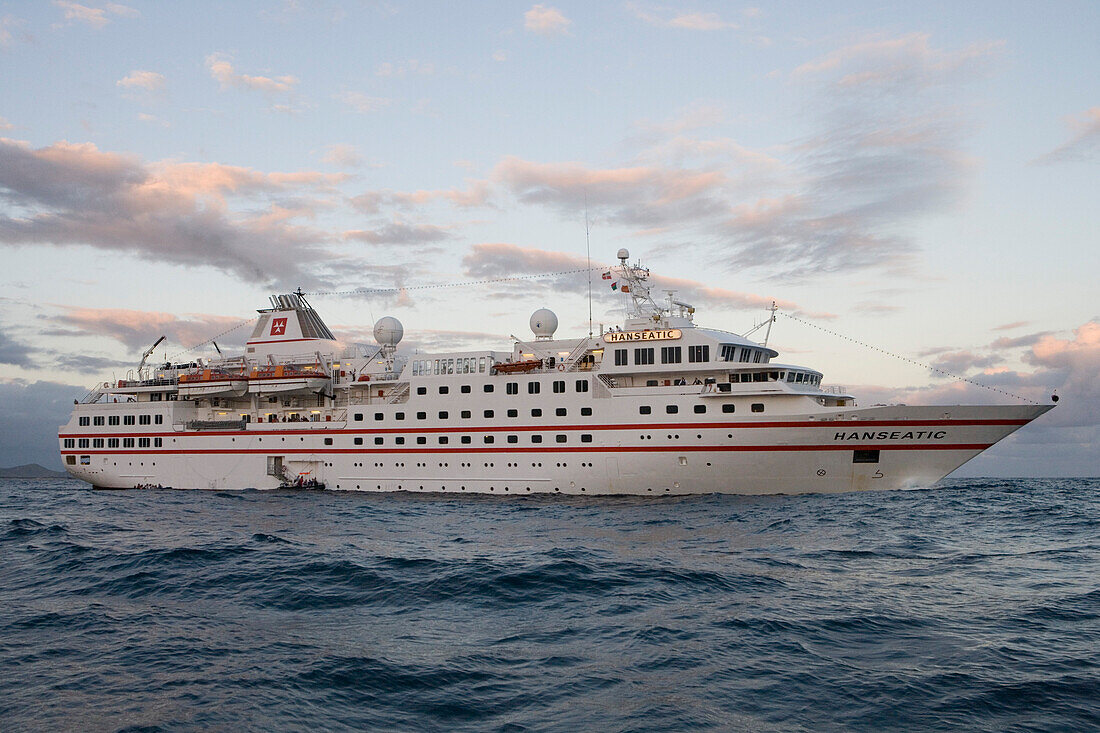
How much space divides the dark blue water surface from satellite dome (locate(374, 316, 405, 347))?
2281 cm

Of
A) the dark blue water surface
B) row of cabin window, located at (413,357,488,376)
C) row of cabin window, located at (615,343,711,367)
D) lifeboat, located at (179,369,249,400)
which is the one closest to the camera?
the dark blue water surface

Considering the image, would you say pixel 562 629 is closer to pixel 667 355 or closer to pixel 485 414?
pixel 667 355

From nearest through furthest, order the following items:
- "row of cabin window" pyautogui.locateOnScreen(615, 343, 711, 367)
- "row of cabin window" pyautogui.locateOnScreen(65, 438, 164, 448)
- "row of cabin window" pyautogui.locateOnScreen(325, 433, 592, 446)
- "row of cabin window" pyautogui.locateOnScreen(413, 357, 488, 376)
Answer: "row of cabin window" pyautogui.locateOnScreen(615, 343, 711, 367) < "row of cabin window" pyautogui.locateOnScreen(325, 433, 592, 446) < "row of cabin window" pyautogui.locateOnScreen(413, 357, 488, 376) < "row of cabin window" pyautogui.locateOnScreen(65, 438, 164, 448)

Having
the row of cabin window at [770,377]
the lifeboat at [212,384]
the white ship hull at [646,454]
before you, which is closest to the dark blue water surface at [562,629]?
the white ship hull at [646,454]

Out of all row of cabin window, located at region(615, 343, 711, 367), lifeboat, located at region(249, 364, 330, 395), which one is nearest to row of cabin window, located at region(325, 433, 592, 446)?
lifeboat, located at region(249, 364, 330, 395)

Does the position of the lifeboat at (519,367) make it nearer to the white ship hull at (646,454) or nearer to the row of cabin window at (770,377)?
the white ship hull at (646,454)

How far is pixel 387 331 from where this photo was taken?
42.1 metres

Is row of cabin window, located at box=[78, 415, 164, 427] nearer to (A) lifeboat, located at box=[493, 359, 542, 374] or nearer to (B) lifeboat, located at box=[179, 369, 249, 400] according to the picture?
(B) lifeboat, located at box=[179, 369, 249, 400]

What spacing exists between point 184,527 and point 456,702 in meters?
18.9

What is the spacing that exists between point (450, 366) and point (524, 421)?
5503 millimetres

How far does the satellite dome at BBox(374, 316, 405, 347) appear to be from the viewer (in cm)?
4209

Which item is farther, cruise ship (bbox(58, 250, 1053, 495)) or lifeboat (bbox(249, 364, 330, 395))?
lifeboat (bbox(249, 364, 330, 395))

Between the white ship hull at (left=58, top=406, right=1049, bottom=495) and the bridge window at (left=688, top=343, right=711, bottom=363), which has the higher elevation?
the bridge window at (left=688, top=343, right=711, bottom=363)

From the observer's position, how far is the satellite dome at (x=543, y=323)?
38.0m
